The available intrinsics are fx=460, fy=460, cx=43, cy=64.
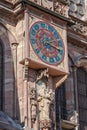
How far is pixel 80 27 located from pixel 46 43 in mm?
4016

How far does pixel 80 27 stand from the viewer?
70.5 ft

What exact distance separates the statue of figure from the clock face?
1018 mm

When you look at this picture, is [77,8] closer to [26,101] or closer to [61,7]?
[61,7]

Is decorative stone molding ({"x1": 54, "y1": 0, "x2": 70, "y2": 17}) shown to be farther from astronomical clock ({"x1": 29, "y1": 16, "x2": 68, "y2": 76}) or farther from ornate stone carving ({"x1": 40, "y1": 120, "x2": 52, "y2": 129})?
ornate stone carving ({"x1": 40, "y1": 120, "x2": 52, "y2": 129})

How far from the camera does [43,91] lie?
1722 centimetres

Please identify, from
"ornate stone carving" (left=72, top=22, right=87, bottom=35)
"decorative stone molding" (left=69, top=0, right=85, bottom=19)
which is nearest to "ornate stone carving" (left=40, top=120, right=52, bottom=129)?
"ornate stone carving" (left=72, top=22, right=87, bottom=35)

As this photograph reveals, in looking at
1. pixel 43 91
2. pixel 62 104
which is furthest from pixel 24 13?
pixel 62 104

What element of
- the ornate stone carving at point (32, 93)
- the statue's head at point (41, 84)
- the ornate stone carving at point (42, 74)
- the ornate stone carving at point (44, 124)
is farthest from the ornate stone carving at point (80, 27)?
the ornate stone carving at point (44, 124)

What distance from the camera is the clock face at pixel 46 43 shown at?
1756 centimetres

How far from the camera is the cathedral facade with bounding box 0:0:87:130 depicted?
16.8 m

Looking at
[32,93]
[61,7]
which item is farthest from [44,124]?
[61,7]

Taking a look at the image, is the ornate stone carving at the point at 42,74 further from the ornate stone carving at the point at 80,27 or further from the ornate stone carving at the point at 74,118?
the ornate stone carving at the point at 80,27

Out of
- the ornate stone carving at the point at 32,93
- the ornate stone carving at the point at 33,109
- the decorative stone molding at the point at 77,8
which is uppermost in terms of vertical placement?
the decorative stone molding at the point at 77,8

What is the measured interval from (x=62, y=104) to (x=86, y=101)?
1.71 m
